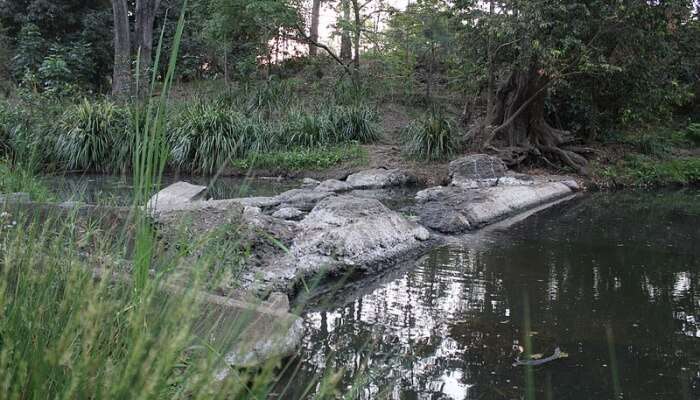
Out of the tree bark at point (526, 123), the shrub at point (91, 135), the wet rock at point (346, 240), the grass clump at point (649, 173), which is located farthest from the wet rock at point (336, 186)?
the grass clump at point (649, 173)

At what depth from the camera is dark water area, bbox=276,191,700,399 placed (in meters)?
2.83

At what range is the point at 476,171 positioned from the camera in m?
9.66

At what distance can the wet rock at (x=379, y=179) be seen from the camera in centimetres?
977

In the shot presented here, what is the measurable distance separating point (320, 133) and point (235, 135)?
1735 mm

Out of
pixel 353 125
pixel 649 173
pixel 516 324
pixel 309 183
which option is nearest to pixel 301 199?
pixel 309 183

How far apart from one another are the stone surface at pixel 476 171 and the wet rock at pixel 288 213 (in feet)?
13.7

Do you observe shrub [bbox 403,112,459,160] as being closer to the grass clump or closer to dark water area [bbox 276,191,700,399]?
the grass clump

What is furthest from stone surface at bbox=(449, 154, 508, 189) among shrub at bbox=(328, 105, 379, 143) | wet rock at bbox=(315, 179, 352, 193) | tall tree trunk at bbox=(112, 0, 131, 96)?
tall tree trunk at bbox=(112, 0, 131, 96)

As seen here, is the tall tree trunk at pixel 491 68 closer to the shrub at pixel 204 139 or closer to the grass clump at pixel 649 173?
the grass clump at pixel 649 173

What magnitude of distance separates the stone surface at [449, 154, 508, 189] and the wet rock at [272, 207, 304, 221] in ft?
13.7

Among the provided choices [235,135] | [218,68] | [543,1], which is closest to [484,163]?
[543,1]

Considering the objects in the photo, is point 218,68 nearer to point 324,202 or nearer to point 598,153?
point 598,153

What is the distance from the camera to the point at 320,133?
12.2 m

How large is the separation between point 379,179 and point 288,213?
4372mm
